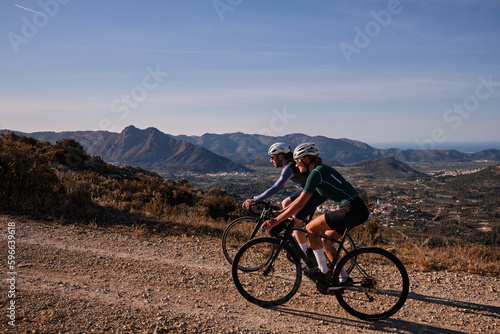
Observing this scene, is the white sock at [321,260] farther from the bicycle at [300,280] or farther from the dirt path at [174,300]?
the dirt path at [174,300]

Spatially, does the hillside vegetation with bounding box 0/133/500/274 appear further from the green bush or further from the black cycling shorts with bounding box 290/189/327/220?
the black cycling shorts with bounding box 290/189/327/220

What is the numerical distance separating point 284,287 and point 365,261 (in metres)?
1.44

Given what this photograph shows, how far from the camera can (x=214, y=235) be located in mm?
8703

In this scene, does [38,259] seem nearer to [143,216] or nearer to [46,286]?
[46,286]

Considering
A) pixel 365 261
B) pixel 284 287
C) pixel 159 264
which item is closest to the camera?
pixel 365 261

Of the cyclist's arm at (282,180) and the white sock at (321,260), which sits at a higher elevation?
the cyclist's arm at (282,180)

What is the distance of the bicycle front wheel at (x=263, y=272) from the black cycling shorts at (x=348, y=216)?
815 millimetres

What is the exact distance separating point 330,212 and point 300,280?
1.21m

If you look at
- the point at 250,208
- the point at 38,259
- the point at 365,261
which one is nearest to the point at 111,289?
the point at 38,259

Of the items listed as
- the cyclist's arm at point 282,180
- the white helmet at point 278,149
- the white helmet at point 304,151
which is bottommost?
the cyclist's arm at point 282,180

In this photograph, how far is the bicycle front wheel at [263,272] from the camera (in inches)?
181

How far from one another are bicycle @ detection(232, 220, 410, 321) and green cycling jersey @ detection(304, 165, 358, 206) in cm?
57

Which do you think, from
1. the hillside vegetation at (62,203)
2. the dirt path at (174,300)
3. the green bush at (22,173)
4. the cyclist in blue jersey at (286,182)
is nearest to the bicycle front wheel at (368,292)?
the dirt path at (174,300)

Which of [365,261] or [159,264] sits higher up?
[365,261]
